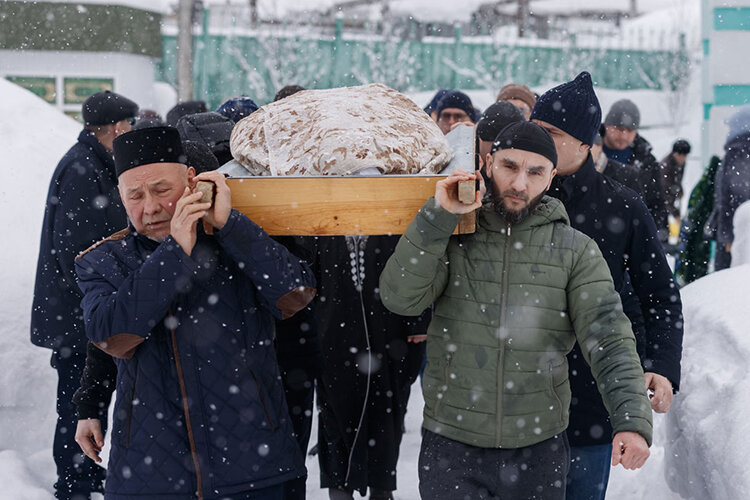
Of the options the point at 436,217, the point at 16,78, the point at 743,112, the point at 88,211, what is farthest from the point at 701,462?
the point at 16,78

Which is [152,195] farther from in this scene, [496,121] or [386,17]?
[386,17]

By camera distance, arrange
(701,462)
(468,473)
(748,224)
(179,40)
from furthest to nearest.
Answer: (179,40) → (748,224) → (701,462) → (468,473)

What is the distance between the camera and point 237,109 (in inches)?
167

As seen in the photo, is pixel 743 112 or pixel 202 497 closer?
pixel 202 497

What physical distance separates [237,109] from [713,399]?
2.66m

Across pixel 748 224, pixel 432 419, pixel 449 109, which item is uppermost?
pixel 449 109

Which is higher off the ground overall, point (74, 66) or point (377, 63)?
point (377, 63)

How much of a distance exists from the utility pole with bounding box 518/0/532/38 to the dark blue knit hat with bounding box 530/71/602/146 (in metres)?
24.9

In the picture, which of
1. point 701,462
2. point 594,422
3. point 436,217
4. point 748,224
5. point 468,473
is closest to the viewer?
point 436,217

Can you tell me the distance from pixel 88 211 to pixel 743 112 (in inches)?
218

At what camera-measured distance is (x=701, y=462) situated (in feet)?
10.8

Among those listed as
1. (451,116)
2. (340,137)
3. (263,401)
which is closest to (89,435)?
(263,401)

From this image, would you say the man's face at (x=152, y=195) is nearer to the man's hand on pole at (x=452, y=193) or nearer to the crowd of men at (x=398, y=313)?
the crowd of men at (x=398, y=313)

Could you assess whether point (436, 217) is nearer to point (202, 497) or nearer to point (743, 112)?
point (202, 497)
